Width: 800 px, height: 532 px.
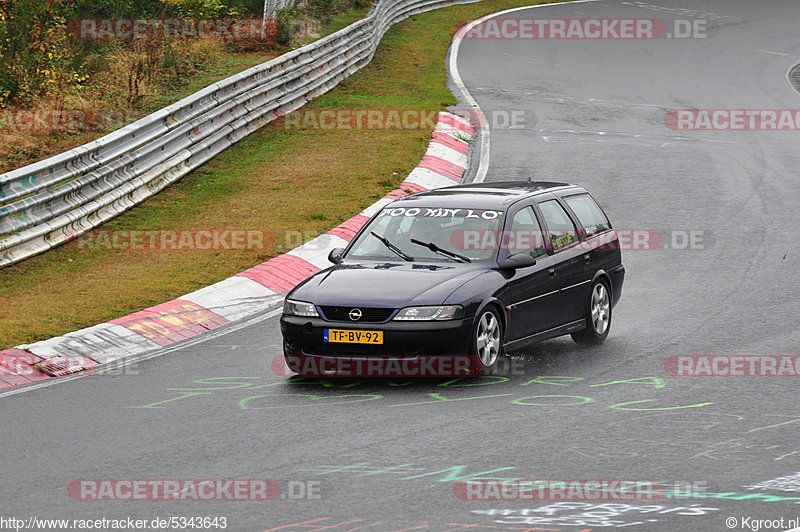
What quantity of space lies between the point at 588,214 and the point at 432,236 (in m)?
2.13

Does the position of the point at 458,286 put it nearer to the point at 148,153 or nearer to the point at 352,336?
A: the point at 352,336

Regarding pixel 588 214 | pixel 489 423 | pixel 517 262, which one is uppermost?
pixel 588 214

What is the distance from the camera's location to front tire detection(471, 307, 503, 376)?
9.62 m

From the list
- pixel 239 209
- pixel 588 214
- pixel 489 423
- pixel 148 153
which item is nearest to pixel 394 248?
pixel 588 214

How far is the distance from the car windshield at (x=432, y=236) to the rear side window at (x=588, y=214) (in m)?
1.31

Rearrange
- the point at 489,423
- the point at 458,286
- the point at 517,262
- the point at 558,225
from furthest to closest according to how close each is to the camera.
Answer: the point at 558,225, the point at 517,262, the point at 458,286, the point at 489,423

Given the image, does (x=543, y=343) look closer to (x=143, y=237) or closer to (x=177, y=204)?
(x=143, y=237)

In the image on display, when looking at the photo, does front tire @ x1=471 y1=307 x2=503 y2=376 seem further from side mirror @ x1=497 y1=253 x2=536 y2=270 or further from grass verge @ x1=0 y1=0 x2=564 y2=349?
grass verge @ x1=0 y1=0 x2=564 y2=349

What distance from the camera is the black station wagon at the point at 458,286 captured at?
949cm

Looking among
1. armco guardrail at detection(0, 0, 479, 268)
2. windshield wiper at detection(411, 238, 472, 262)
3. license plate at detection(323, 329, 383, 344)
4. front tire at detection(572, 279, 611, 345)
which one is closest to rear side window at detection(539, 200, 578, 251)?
front tire at detection(572, 279, 611, 345)

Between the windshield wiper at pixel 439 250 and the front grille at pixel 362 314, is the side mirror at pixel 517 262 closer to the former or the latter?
the windshield wiper at pixel 439 250

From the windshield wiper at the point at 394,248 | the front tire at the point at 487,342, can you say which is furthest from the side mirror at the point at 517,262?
the windshield wiper at the point at 394,248

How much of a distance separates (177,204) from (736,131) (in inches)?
478

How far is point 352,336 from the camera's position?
9508 millimetres
